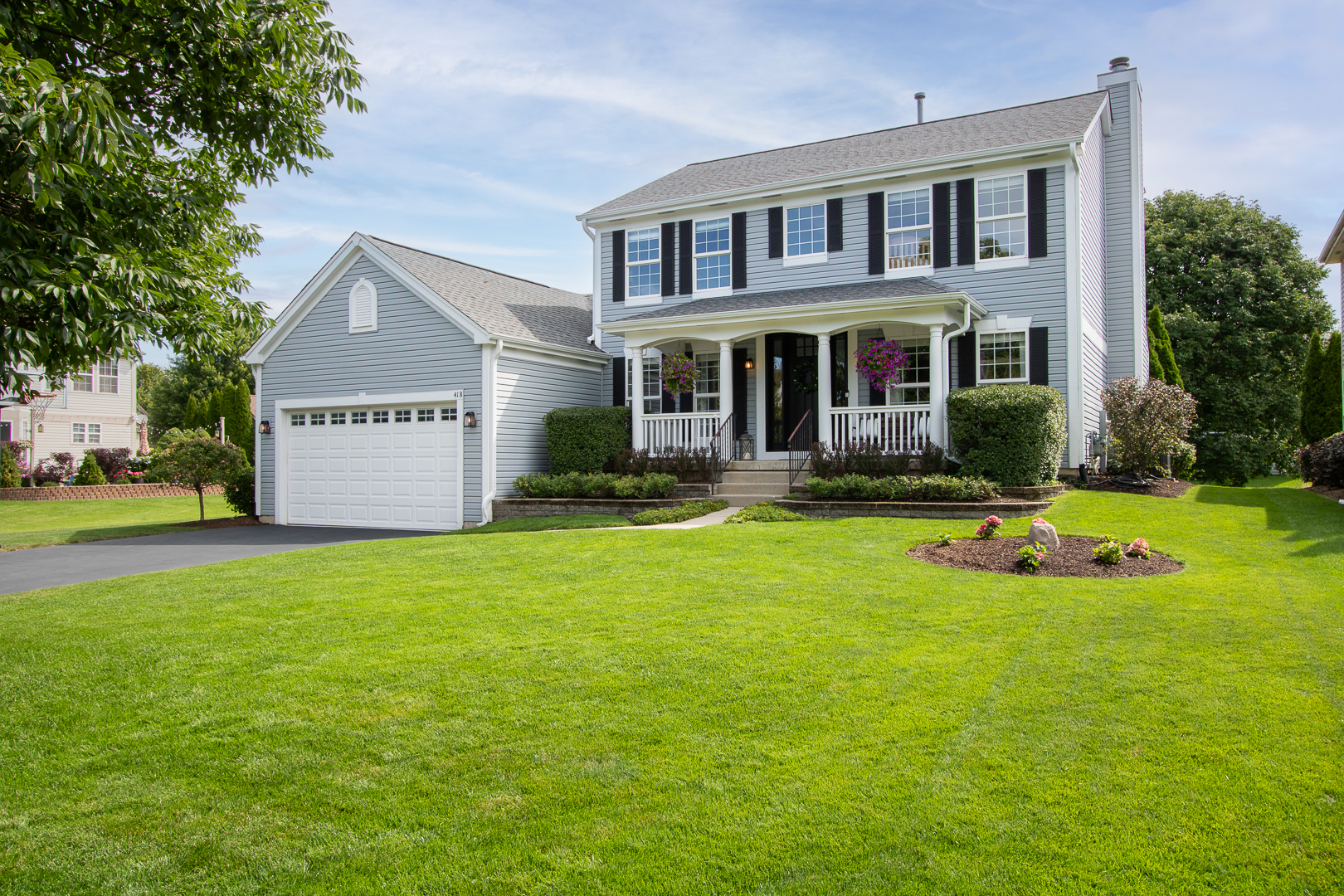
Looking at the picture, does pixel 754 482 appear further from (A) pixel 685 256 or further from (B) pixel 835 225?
(A) pixel 685 256

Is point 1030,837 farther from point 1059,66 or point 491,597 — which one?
point 1059,66

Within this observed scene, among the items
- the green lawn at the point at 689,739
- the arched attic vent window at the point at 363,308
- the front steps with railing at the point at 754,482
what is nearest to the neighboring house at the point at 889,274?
the front steps with railing at the point at 754,482

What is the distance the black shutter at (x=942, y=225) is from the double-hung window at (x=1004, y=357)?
162 cm

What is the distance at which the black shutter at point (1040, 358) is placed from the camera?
45.6 feet

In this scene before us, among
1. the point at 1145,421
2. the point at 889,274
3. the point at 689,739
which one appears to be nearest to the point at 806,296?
the point at 889,274

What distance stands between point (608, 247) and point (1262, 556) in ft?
44.0

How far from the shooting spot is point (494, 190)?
52.0 feet

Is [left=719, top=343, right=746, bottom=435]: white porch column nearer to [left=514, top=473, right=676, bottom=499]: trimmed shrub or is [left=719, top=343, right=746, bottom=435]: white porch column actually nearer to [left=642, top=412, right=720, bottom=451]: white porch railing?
[left=642, top=412, right=720, bottom=451]: white porch railing

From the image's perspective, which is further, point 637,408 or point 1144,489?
point 637,408

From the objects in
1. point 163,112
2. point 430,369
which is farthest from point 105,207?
point 430,369

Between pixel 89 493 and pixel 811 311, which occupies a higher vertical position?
pixel 811 311

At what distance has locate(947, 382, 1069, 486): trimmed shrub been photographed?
38.7 ft

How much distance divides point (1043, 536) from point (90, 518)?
20.6 meters

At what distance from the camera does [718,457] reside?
14227 mm
